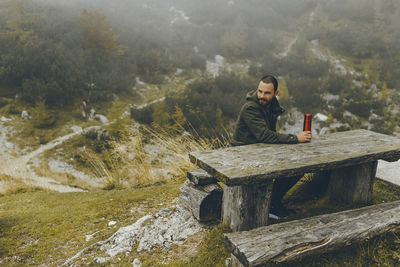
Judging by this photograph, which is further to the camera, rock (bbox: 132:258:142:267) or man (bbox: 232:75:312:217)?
man (bbox: 232:75:312:217)

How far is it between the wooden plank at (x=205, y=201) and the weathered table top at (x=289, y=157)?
43 centimetres

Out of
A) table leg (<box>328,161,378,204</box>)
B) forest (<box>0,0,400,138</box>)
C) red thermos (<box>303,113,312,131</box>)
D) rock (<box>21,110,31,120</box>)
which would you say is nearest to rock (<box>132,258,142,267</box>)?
red thermos (<box>303,113,312,131</box>)

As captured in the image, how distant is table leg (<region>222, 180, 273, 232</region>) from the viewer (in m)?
2.47

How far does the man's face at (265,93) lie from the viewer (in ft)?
9.38

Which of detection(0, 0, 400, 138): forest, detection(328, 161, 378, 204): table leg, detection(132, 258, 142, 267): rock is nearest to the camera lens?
detection(132, 258, 142, 267): rock

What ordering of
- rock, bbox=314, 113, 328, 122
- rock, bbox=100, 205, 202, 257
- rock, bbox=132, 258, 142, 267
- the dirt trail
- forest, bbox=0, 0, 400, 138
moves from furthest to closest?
rock, bbox=314, 113, 328, 122 < forest, bbox=0, 0, 400, 138 < the dirt trail < rock, bbox=100, 205, 202, 257 < rock, bbox=132, 258, 142, 267

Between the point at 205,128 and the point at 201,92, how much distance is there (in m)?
3.30

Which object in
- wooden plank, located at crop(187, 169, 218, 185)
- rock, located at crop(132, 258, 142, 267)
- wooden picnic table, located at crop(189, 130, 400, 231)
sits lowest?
rock, located at crop(132, 258, 142, 267)

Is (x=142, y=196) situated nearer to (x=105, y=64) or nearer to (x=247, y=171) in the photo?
(x=247, y=171)

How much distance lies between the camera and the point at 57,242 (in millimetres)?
2893

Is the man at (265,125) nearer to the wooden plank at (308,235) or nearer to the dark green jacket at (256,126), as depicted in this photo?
the dark green jacket at (256,126)

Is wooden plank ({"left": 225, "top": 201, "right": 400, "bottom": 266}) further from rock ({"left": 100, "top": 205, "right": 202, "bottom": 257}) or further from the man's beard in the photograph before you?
the man's beard

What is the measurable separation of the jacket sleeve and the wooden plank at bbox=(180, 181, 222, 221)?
2.18 feet

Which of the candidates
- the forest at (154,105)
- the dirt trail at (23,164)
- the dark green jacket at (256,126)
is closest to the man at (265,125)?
the dark green jacket at (256,126)
